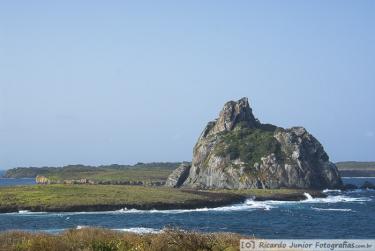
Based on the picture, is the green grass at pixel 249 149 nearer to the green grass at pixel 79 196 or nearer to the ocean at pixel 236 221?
the green grass at pixel 79 196

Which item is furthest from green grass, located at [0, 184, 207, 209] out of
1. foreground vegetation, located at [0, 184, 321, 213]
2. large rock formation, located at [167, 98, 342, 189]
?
large rock formation, located at [167, 98, 342, 189]

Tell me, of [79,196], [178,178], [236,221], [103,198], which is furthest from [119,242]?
[178,178]

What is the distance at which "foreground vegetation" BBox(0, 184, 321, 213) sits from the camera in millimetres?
110500

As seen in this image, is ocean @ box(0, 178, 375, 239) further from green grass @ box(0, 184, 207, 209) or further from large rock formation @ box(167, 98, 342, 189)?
large rock formation @ box(167, 98, 342, 189)

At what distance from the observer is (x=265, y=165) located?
17962 cm

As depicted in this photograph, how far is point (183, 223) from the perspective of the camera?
276 ft

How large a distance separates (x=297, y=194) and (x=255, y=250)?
122495mm

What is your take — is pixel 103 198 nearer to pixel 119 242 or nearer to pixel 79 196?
pixel 79 196

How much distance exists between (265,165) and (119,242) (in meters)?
151

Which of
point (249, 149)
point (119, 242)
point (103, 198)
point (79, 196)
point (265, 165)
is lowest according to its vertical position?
point (119, 242)

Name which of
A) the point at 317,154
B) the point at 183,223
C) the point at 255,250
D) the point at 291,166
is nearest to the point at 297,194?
the point at 291,166

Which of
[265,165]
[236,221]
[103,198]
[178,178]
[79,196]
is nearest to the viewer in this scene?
[236,221]

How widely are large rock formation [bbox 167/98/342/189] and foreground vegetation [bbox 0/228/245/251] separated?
141101 millimetres

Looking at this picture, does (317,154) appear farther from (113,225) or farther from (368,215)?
(113,225)
